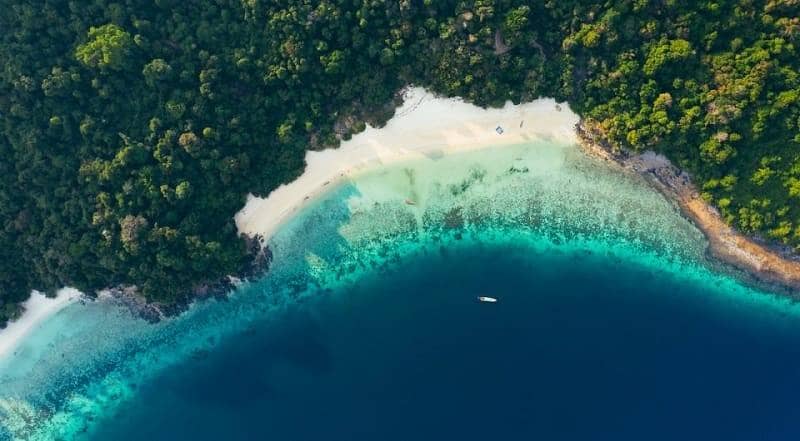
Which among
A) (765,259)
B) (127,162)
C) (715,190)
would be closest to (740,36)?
(715,190)

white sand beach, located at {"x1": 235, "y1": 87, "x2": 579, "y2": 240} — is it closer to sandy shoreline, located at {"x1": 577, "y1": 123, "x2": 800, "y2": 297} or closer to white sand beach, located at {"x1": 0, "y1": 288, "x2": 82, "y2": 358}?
sandy shoreline, located at {"x1": 577, "y1": 123, "x2": 800, "y2": 297}

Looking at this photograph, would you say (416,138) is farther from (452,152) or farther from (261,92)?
(261,92)

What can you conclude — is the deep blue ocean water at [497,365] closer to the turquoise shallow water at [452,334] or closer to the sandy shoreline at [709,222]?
the turquoise shallow water at [452,334]

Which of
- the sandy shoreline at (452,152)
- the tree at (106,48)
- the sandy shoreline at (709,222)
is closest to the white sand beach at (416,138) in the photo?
the sandy shoreline at (452,152)

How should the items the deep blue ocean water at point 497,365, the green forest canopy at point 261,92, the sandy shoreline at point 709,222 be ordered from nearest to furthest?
the green forest canopy at point 261,92, the deep blue ocean water at point 497,365, the sandy shoreline at point 709,222

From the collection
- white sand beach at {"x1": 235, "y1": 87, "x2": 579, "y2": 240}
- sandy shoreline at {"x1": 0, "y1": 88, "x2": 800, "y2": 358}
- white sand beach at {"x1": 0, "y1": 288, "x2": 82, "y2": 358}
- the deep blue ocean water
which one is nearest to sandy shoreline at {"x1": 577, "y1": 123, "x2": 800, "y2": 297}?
sandy shoreline at {"x1": 0, "y1": 88, "x2": 800, "y2": 358}

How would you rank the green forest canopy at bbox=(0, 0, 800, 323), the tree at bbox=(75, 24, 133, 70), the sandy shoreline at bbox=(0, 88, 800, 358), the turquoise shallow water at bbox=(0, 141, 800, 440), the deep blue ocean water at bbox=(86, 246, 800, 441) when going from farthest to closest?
the sandy shoreline at bbox=(0, 88, 800, 358) → the turquoise shallow water at bbox=(0, 141, 800, 440) → the deep blue ocean water at bbox=(86, 246, 800, 441) → the green forest canopy at bbox=(0, 0, 800, 323) → the tree at bbox=(75, 24, 133, 70)
